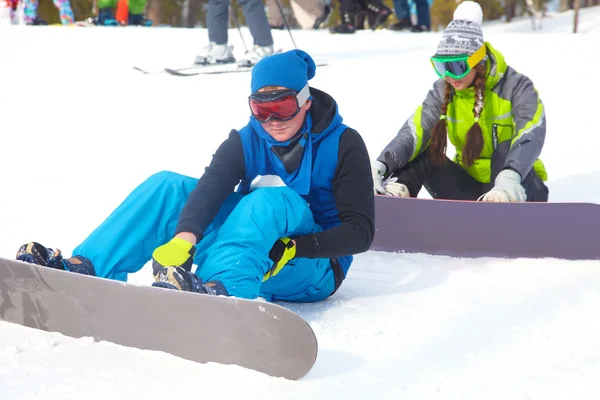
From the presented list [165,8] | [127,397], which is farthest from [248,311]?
[165,8]

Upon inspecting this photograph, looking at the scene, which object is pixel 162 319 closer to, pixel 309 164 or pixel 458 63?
pixel 309 164

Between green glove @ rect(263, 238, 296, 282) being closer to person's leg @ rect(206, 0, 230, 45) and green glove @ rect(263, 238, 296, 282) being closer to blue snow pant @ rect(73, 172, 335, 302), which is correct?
blue snow pant @ rect(73, 172, 335, 302)

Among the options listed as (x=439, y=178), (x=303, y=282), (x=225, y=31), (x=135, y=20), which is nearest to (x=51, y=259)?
(x=303, y=282)

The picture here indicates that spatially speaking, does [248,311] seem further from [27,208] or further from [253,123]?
[27,208]

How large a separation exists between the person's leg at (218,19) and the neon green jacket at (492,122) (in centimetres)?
419

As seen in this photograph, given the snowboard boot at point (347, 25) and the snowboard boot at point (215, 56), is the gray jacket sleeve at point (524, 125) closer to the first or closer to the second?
the snowboard boot at point (215, 56)

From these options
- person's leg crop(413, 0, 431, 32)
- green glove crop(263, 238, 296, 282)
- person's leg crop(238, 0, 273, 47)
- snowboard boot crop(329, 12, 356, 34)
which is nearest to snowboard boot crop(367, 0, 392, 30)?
snowboard boot crop(329, 12, 356, 34)

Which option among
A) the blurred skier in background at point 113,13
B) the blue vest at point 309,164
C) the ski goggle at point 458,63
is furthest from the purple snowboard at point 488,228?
the blurred skier in background at point 113,13

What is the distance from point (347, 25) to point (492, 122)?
26.1 feet

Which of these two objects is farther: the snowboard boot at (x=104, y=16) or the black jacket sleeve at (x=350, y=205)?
the snowboard boot at (x=104, y=16)

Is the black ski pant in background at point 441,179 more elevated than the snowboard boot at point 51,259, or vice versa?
the snowboard boot at point 51,259

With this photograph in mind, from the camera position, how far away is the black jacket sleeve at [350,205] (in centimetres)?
269

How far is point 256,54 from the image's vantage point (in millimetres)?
8078

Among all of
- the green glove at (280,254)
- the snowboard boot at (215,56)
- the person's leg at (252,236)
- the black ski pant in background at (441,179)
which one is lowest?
the snowboard boot at (215,56)
